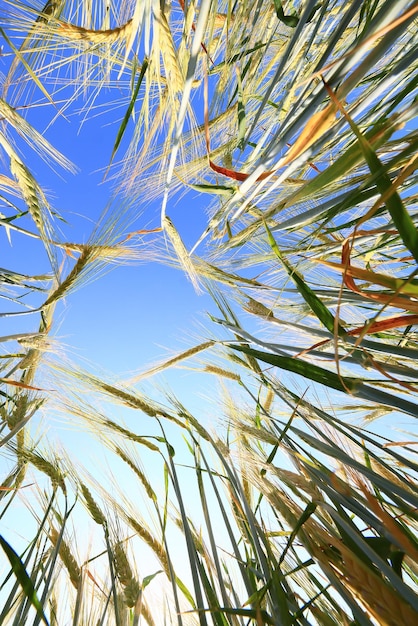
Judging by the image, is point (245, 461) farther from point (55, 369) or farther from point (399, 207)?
point (399, 207)

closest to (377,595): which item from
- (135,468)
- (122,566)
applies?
(122,566)

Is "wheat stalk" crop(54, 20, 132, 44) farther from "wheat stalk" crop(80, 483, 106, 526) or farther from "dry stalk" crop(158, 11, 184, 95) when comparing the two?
"wheat stalk" crop(80, 483, 106, 526)

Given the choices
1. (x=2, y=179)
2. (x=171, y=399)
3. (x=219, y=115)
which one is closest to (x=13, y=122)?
(x=2, y=179)

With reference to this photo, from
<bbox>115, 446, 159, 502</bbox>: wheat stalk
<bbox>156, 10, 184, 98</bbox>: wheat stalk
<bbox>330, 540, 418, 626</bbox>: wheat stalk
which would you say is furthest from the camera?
<bbox>115, 446, 159, 502</bbox>: wheat stalk

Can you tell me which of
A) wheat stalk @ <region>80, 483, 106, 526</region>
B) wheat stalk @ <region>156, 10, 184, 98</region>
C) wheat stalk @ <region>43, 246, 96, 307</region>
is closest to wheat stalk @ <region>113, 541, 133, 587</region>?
wheat stalk @ <region>80, 483, 106, 526</region>

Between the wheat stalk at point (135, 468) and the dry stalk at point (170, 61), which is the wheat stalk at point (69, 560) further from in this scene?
the dry stalk at point (170, 61)

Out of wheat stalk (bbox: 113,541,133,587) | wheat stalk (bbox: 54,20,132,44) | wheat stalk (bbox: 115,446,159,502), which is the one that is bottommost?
wheat stalk (bbox: 113,541,133,587)

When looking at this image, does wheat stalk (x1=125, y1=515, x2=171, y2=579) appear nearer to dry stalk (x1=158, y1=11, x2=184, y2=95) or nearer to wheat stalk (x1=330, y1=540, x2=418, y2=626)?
wheat stalk (x1=330, y1=540, x2=418, y2=626)

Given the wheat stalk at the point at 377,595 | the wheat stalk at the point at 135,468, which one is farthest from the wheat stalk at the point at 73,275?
the wheat stalk at the point at 377,595

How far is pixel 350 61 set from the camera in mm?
382

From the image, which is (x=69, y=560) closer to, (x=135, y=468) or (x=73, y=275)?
(x=135, y=468)

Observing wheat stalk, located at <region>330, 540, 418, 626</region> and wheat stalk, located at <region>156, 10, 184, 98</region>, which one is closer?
A: wheat stalk, located at <region>330, 540, 418, 626</region>

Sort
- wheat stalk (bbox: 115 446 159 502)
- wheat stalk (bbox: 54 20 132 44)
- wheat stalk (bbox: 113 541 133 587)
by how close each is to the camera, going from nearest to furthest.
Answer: wheat stalk (bbox: 54 20 132 44) → wheat stalk (bbox: 113 541 133 587) → wheat stalk (bbox: 115 446 159 502)

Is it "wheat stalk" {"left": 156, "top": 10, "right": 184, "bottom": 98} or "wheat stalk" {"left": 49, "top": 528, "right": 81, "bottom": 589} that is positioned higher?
"wheat stalk" {"left": 156, "top": 10, "right": 184, "bottom": 98}
